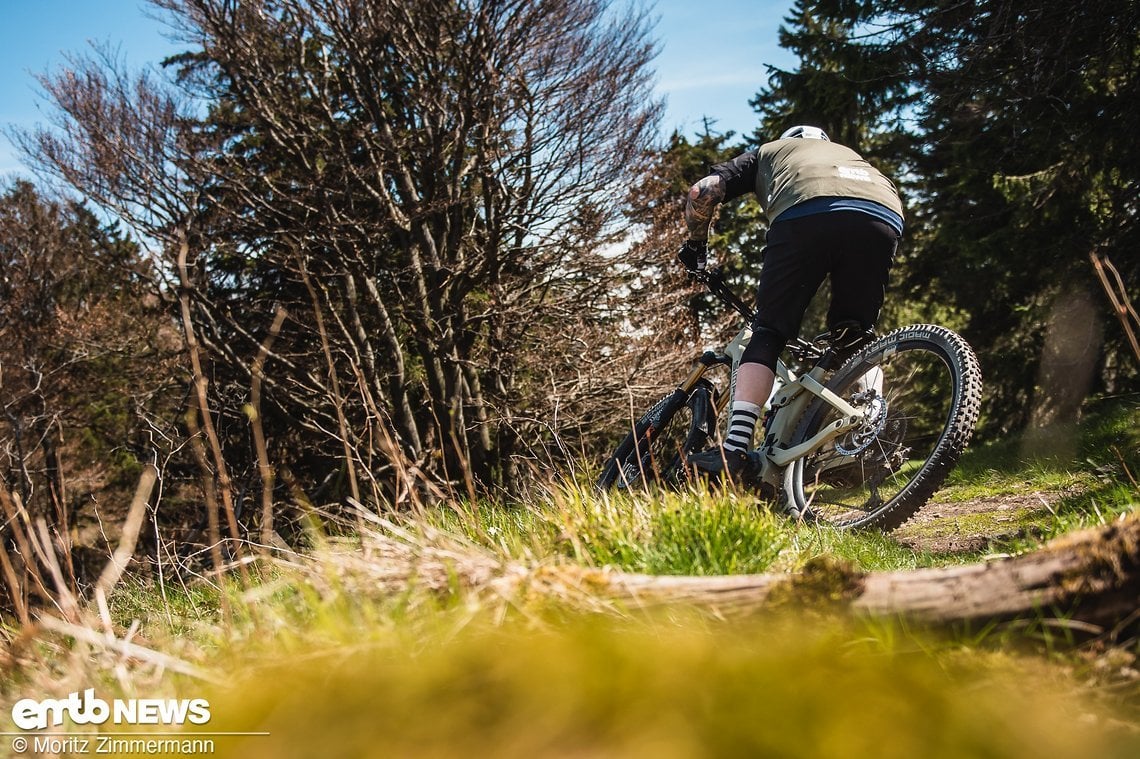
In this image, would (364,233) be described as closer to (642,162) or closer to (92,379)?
(642,162)

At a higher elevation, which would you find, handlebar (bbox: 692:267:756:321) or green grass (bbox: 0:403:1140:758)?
handlebar (bbox: 692:267:756:321)

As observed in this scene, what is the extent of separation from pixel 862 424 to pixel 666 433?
52.7 inches

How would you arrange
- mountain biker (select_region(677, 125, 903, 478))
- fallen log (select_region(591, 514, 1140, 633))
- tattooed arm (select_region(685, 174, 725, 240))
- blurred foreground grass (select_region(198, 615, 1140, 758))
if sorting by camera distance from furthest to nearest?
tattooed arm (select_region(685, 174, 725, 240)) < mountain biker (select_region(677, 125, 903, 478)) < fallen log (select_region(591, 514, 1140, 633)) < blurred foreground grass (select_region(198, 615, 1140, 758))

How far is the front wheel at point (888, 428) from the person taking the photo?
2.87 m

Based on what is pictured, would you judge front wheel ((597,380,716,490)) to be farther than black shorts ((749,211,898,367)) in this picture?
Yes

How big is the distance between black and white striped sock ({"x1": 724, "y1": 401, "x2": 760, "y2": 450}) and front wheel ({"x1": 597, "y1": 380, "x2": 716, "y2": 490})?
2.22 ft

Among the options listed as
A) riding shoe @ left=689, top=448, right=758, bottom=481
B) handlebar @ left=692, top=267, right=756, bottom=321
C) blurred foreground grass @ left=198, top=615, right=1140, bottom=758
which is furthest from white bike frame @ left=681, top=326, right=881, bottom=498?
blurred foreground grass @ left=198, top=615, right=1140, bottom=758

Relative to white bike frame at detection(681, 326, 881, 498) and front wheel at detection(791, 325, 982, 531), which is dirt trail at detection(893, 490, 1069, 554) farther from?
white bike frame at detection(681, 326, 881, 498)

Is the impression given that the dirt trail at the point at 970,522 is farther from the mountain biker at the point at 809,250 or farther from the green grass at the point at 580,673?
the green grass at the point at 580,673

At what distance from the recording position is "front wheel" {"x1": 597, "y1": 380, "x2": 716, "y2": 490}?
4008mm

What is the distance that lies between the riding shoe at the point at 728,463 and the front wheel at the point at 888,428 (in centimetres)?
28

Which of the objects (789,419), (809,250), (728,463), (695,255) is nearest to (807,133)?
(809,250)

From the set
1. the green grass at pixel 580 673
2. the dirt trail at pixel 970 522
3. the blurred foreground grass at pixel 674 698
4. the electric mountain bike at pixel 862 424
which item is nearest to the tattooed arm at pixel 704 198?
the electric mountain bike at pixel 862 424

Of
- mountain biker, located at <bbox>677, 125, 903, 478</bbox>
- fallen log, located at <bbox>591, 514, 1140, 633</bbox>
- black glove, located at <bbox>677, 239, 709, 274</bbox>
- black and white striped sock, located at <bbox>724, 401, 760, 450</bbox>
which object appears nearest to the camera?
fallen log, located at <bbox>591, 514, 1140, 633</bbox>
